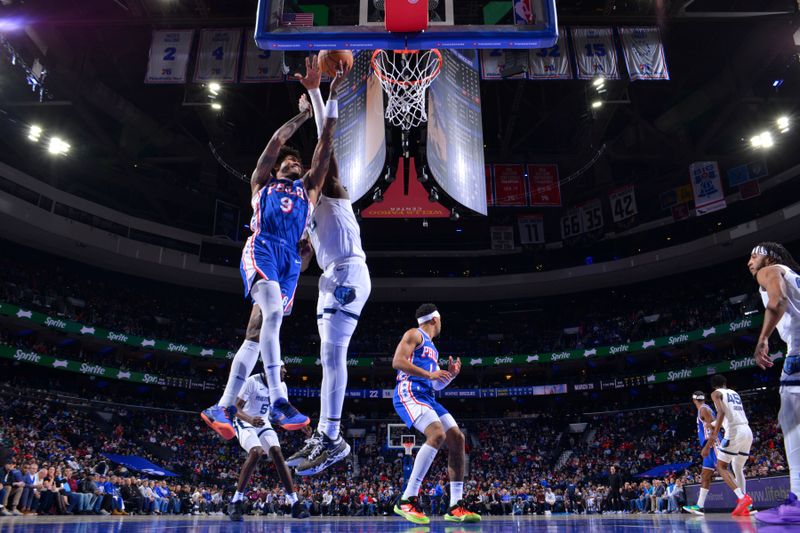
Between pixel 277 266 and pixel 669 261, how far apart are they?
32.3 metres

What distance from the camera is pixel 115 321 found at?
30.4 meters

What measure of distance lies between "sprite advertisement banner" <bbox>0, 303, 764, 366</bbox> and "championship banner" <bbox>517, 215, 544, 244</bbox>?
25.0ft

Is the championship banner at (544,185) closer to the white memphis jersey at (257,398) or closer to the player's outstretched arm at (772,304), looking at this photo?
the white memphis jersey at (257,398)

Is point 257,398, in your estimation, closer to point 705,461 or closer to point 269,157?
point 269,157

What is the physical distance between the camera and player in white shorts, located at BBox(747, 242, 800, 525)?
478cm

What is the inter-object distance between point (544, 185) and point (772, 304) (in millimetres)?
18109

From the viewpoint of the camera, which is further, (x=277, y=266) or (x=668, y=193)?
(x=668, y=193)

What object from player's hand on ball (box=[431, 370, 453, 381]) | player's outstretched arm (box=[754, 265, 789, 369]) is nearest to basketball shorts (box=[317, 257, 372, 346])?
player's hand on ball (box=[431, 370, 453, 381])

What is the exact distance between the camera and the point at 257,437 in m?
8.38

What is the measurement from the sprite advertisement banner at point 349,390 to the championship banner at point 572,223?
882 cm

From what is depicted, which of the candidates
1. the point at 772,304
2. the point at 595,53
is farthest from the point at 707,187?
the point at 772,304

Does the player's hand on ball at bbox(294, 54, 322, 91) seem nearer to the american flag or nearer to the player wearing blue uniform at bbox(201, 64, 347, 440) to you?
the player wearing blue uniform at bbox(201, 64, 347, 440)

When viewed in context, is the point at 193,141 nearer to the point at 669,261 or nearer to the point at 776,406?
the point at 669,261

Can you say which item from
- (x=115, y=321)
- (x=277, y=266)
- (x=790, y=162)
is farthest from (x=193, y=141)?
(x=790, y=162)
